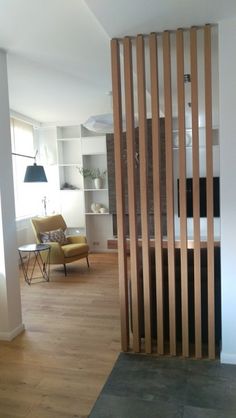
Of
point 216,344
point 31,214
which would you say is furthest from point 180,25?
point 31,214

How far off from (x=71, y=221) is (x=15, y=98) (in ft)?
9.49

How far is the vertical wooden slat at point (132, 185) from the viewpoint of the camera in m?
2.68

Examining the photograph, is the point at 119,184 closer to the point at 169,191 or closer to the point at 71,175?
the point at 169,191

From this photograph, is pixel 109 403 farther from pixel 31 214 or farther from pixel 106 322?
pixel 31 214

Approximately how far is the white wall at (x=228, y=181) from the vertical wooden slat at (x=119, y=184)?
78 cm

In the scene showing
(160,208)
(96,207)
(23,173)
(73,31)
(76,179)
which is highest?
(73,31)

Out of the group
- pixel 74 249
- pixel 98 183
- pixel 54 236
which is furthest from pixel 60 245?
pixel 98 183

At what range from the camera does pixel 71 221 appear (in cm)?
716

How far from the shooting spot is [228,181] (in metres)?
2.57

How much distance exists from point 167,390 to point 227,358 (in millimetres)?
597

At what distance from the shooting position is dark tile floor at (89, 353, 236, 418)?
2.16 metres

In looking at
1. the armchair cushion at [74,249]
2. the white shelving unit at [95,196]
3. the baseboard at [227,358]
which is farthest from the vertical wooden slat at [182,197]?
the white shelving unit at [95,196]

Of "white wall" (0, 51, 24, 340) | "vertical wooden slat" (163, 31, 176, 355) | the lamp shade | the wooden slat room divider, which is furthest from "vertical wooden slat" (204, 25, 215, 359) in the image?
the lamp shade

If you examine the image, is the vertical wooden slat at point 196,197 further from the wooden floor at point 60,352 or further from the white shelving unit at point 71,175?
the white shelving unit at point 71,175
